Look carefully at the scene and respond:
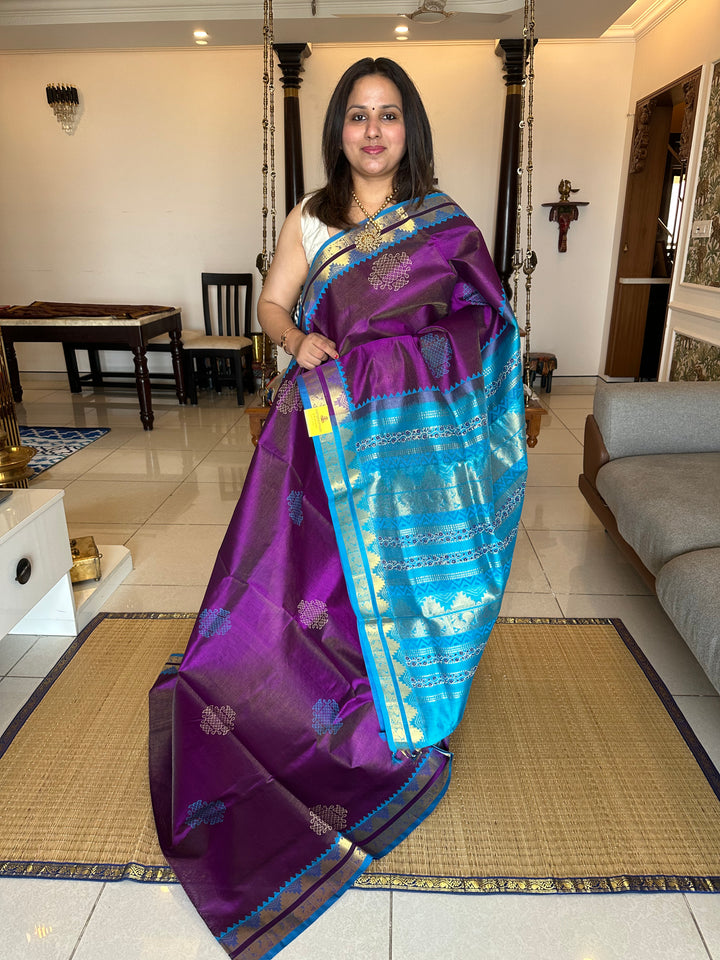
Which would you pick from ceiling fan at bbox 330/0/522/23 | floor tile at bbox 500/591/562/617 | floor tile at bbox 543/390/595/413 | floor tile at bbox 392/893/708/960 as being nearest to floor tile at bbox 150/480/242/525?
floor tile at bbox 500/591/562/617

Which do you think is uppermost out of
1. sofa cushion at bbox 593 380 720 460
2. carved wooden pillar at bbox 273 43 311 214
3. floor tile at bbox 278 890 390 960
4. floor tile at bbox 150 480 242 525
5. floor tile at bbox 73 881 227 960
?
carved wooden pillar at bbox 273 43 311 214

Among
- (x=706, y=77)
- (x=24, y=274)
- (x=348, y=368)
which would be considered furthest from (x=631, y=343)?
(x=24, y=274)

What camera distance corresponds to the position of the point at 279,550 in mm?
1499

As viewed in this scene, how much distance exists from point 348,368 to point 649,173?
15.1ft

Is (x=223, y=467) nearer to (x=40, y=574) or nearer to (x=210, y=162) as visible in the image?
(x=40, y=574)

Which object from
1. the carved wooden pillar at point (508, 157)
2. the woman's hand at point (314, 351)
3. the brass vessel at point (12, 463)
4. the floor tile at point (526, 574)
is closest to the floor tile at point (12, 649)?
the brass vessel at point (12, 463)

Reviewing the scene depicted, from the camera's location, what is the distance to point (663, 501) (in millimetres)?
2043

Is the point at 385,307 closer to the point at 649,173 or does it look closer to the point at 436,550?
the point at 436,550

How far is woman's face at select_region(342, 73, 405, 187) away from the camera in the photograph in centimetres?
138

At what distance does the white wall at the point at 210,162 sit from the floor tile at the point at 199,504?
275 centimetres

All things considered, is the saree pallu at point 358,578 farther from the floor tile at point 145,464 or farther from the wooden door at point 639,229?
the wooden door at point 639,229

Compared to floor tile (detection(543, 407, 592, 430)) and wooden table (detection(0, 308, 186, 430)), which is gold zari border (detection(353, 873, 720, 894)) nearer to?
floor tile (detection(543, 407, 592, 430))

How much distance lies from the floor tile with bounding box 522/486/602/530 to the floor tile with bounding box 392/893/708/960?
5.92ft

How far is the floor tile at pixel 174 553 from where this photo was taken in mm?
2516
